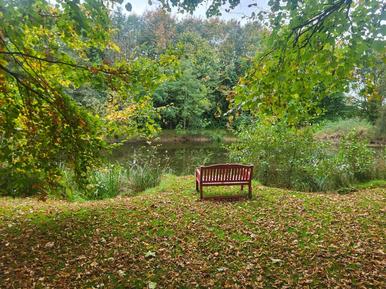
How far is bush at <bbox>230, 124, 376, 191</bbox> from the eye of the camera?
29.2 ft

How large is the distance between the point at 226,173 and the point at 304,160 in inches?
131

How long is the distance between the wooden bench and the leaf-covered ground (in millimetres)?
756

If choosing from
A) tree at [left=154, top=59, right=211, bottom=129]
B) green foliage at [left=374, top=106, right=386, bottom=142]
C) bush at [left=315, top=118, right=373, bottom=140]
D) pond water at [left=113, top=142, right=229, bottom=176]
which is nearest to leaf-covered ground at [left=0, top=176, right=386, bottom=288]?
pond water at [left=113, top=142, right=229, bottom=176]

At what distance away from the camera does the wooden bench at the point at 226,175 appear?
693cm

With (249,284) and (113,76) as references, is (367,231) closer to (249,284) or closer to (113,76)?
(249,284)

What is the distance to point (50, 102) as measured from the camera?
373 centimetres

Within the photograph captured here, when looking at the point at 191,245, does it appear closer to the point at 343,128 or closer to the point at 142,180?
the point at 142,180

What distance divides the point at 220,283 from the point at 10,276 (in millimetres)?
2291

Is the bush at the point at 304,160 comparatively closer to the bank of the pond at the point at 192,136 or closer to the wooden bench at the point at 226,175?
the wooden bench at the point at 226,175

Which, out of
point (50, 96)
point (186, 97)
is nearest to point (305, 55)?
point (50, 96)

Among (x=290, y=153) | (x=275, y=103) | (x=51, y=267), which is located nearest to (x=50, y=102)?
(x=51, y=267)

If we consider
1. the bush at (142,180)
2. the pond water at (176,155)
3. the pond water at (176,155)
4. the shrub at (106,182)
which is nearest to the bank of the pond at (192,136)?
the pond water at (176,155)

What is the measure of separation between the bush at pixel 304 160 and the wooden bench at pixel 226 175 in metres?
2.42

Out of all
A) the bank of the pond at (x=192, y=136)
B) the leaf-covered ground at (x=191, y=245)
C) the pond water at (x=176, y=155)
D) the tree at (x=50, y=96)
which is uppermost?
the tree at (x=50, y=96)
